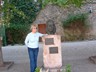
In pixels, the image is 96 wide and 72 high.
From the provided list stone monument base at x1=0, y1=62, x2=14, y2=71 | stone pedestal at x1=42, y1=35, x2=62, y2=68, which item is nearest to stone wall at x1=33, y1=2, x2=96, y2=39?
stone monument base at x1=0, y1=62, x2=14, y2=71

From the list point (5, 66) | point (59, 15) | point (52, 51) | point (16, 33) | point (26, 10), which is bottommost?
point (5, 66)

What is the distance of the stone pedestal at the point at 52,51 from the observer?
35.7ft

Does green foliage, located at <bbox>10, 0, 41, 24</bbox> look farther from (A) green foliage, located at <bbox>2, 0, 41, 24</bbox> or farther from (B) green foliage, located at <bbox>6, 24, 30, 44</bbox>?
(B) green foliage, located at <bbox>6, 24, 30, 44</bbox>

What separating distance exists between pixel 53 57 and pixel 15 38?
12.9 m

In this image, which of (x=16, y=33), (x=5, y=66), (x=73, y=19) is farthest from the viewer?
(x=73, y=19)

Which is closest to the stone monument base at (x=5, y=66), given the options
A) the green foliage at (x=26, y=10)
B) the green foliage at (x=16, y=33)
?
the green foliage at (x=16, y=33)

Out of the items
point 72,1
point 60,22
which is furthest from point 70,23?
point 72,1

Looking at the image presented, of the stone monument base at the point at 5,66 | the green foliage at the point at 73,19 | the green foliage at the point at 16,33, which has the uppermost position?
the green foliage at the point at 73,19

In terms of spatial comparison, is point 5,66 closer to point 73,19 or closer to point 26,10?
point 26,10

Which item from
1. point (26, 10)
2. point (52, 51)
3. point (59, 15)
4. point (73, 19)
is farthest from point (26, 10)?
point (52, 51)

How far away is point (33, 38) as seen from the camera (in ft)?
35.2

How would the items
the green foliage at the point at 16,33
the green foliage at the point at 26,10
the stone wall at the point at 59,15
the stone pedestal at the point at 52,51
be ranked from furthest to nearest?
the stone wall at the point at 59,15, the green foliage at the point at 26,10, the green foliage at the point at 16,33, the stone pedestal at the point at 52,51

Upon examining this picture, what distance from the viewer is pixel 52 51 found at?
10977 mm

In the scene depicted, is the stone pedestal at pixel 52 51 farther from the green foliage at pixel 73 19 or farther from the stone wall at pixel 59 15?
the stone wall at pixel 59 15
